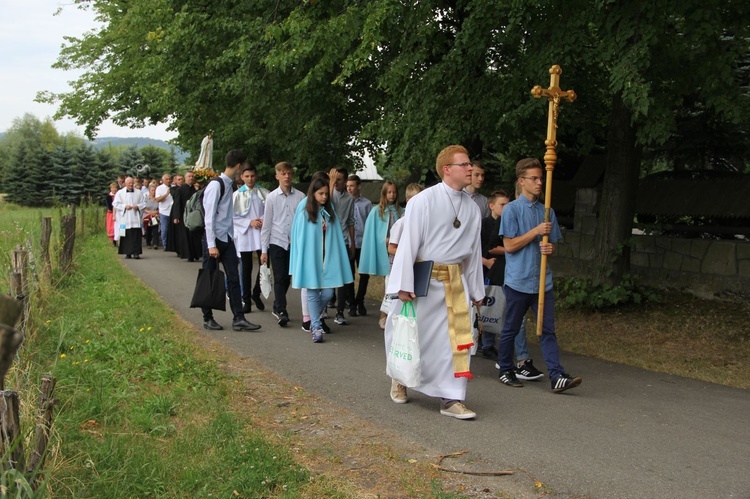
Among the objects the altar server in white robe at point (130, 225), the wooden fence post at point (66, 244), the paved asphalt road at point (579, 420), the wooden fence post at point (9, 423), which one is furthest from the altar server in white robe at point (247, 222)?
the altar server in white robe at point (130, 225)

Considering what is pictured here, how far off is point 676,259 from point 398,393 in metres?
6.53

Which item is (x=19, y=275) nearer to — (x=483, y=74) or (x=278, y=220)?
(x=278, y=220)

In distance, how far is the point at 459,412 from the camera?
638 centimetres

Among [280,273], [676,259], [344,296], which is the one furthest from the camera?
[676,259]

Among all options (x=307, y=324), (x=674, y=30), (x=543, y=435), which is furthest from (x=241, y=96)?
(x=543, y=435)

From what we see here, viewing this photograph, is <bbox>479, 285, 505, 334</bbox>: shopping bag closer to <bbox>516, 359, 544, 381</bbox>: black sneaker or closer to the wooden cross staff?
<bbox>516, 359, 544, 381</bbox>: black sneaker

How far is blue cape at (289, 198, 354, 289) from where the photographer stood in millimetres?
9844

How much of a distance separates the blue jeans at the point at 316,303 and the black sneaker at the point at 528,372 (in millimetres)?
2588

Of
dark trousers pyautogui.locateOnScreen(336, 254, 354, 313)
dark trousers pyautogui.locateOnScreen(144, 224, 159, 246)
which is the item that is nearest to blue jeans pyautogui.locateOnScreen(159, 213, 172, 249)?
dark trousers pyautogui.locateOnScreen(144, 224, 159, 246)

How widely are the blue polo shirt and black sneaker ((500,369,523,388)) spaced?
758 millimetres

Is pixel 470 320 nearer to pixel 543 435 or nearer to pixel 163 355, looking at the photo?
pixel 543 435

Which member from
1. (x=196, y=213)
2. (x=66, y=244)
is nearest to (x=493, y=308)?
(x=196, y=213)

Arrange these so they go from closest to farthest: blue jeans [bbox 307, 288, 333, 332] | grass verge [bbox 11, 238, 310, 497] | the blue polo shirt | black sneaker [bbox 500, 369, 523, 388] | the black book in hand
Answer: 1. grass verge [bbox 11, 238, 310, 497]
2. the black book in hand
3. the blue polo shirt
4. black sneaker [bbox 500, 369, 523, 388]
5. blue jeans [bbox 307, 288, 333, 332]

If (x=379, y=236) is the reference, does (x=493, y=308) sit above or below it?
below
